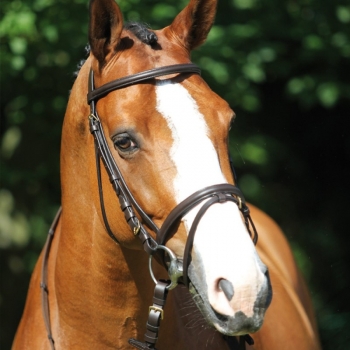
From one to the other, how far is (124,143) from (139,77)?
0.22 m

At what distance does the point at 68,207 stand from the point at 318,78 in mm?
2920

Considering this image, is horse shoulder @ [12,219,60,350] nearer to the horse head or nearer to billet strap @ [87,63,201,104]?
→ the horse head

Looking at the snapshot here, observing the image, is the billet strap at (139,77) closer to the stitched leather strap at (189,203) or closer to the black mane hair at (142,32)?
the black mane hair at (142,32)

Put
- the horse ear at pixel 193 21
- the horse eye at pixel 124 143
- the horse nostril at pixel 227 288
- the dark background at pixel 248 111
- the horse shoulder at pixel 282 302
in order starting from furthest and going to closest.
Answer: the dark background at pixel 248 111 → the horse shoulder at pixel 282 302 → the horse ear at pixel 193 21 → the horse eye at pixel 124 143 → the horse nostril at pixel 227 288

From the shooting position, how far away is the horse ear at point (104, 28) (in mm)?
2168

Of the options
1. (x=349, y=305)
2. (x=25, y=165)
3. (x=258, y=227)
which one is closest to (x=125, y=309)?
(x=258, y=227)

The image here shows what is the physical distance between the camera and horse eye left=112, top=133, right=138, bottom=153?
207 cm

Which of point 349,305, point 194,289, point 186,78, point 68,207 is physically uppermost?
point 186,78

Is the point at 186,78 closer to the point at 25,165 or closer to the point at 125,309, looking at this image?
the point at 125,309

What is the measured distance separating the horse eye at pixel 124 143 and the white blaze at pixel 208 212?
0.46 feet

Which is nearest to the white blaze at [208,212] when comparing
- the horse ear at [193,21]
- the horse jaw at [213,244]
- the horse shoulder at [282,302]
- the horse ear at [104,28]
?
the horse jaw at [213,244]

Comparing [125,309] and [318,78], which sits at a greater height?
[318,78]

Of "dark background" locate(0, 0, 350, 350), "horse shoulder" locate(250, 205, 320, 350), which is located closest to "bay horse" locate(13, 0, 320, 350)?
"horse shoulder" locate(250, 205, 320, 350)

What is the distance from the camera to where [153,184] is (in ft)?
6.70
